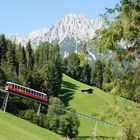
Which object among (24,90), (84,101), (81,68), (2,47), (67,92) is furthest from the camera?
(2,47)

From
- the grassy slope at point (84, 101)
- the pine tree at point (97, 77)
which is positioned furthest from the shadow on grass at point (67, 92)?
the pine tree at point (97, 77)

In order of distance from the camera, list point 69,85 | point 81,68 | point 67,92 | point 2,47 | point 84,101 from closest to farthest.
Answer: point 81,68
point 84,101
point 67,92
point 2,47
point 69,85

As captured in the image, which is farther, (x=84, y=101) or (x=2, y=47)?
(x=2, y=47)

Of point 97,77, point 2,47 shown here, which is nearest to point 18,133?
point 2,47

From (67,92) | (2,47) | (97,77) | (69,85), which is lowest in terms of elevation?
(67,92)

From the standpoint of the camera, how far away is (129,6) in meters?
11.9

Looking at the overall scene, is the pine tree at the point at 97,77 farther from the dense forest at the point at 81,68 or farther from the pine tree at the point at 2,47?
the pine tree at the point at 2,47

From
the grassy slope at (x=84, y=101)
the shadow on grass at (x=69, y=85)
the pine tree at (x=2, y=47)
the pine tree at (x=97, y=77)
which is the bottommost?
the grassy slope at (x=84, y=101)

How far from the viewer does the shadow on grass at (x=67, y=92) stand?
10540cm

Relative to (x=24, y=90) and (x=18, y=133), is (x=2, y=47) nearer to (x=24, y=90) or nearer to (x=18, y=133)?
(x=24, y=90)

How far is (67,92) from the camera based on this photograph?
372 ft

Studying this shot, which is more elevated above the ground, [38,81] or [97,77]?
[97,77]

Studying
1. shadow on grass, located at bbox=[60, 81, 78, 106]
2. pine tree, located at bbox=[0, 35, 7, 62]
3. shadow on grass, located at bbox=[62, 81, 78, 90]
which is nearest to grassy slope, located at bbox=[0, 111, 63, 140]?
shadow on grass, located at bbox=[60, 81, 78, 106]

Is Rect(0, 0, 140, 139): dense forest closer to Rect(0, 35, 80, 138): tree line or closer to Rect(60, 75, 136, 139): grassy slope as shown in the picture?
Rect(0, 35, 80, 138): tree line
